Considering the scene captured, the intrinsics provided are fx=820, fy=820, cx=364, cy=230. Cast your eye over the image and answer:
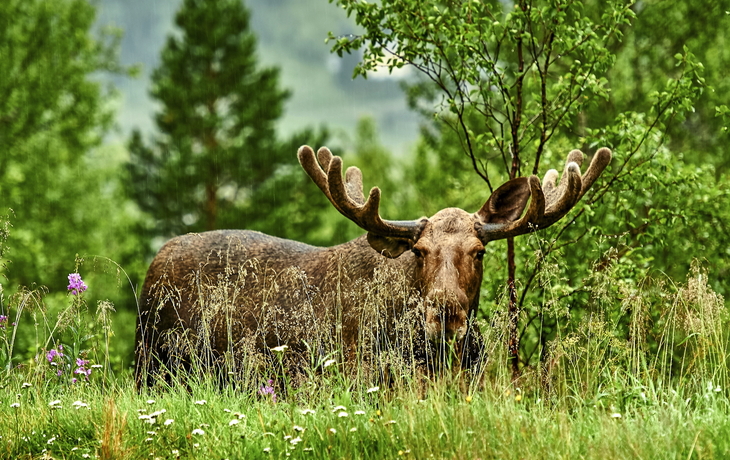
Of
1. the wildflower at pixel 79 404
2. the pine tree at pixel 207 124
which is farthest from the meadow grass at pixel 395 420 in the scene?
the pine tree at pixel 207 124

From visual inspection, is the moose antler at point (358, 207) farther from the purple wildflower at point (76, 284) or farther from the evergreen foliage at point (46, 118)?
the evergreen foliage at point (46, 118)

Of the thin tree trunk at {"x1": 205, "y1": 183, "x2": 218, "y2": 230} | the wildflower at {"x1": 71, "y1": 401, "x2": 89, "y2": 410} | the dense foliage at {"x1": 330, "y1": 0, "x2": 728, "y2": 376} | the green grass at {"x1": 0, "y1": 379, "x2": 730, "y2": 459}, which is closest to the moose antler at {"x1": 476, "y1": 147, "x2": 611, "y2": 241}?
the dense foliage at {"x1": 330, "y1": 0, "x2": 728, "y2": 376}

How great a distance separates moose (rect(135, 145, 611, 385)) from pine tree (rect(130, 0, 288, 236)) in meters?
17.8

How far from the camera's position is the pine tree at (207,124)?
25.7m

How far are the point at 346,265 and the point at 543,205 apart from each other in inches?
67.5

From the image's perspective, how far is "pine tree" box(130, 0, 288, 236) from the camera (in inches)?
1011

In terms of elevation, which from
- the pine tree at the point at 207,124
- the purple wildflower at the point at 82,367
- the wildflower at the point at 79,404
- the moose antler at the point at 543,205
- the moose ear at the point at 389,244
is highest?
the pine tree at the point at 207,124

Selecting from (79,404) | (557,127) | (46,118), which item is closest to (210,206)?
(46,118)

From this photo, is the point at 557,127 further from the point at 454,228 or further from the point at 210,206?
the point at 210,206

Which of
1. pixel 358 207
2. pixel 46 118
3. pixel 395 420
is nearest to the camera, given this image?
pixel 395 420

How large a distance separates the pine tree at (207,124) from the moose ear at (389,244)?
61.6 feet

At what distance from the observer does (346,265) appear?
6902 mm

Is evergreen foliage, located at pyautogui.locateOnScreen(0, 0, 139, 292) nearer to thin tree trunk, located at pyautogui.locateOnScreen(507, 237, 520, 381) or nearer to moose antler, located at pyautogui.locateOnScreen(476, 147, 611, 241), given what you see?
thin tree trunk, located at pyautogui.locateOnScreen(507, 237, 520, 381)

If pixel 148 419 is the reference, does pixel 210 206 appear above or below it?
above
